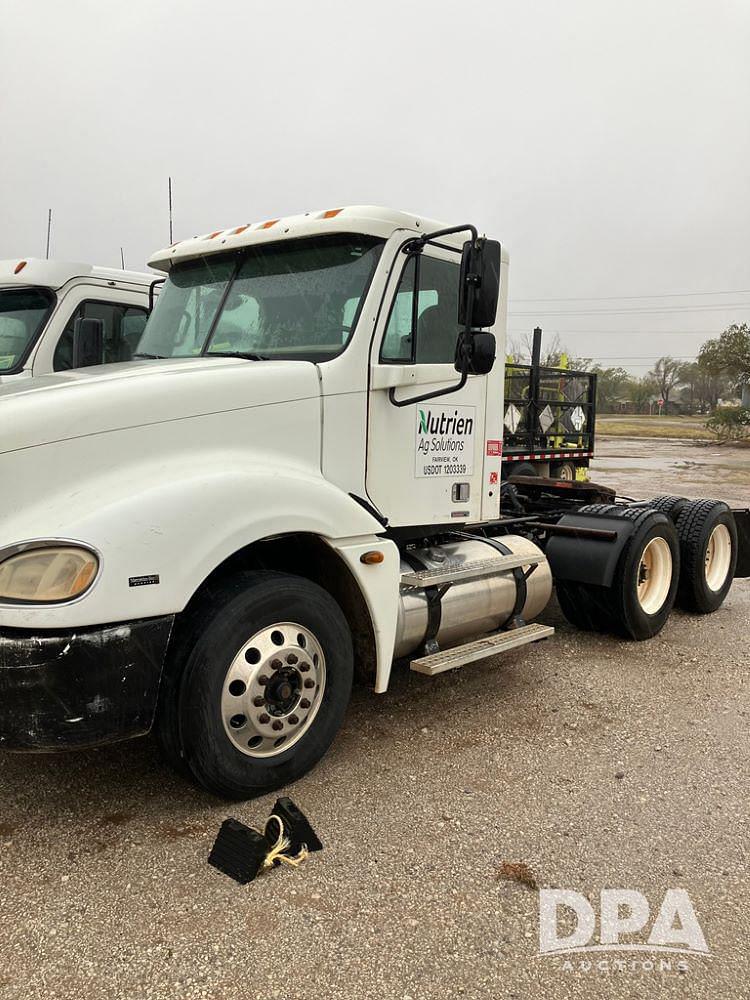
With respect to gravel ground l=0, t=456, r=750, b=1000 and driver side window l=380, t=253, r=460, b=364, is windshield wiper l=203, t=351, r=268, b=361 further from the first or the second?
gravel ground l=0, t=456, r=750, b=1000

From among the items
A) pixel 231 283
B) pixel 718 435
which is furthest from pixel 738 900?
pixel 718 435

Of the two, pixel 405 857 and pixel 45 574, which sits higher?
pixel 45 574

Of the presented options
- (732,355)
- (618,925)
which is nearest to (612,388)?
(732,355)

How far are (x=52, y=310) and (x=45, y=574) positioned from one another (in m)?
4.67

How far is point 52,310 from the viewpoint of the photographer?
22.0 feet

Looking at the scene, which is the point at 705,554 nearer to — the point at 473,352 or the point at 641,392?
the point at 473,352

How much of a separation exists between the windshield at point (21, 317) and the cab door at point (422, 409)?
391 cm

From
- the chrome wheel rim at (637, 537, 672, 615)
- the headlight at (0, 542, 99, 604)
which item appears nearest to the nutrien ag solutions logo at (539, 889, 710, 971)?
the headlight at (0, 542, 99, 604)

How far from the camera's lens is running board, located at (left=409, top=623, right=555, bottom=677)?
4.12 m

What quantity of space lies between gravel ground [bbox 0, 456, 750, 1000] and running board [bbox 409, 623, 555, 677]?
366mm

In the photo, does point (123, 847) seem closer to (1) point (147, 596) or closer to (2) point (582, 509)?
(1) point (147, 596)

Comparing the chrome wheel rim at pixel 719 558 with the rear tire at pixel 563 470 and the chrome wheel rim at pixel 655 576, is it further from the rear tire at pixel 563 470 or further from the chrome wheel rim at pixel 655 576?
the rear tire at pixel 563 470

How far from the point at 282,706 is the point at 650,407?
9885cm

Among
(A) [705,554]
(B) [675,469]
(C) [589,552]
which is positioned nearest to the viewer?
(C) [589,552]
